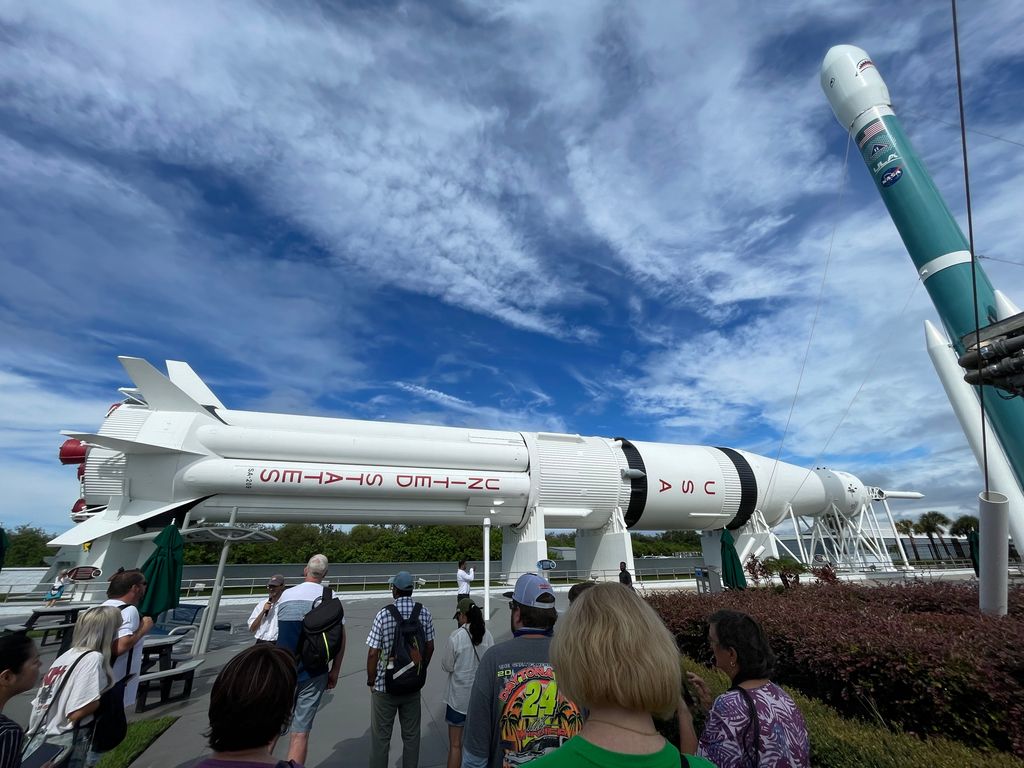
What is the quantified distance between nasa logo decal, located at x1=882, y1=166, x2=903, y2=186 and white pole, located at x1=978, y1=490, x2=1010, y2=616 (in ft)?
31.5

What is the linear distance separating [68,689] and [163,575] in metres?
4.54

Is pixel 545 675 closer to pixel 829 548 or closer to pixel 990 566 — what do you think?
pixel 990 566

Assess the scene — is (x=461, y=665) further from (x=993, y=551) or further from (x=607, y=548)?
(x=607, y=548)

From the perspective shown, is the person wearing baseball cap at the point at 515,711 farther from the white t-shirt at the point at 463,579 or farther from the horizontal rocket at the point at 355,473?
the horizontal rocket at the point at 355,473

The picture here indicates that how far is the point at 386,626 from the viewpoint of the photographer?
387 cm

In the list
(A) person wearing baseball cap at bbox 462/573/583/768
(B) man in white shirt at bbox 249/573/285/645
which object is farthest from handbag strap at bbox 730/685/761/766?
(B) man in white shirt at bbox 249/573/285/645

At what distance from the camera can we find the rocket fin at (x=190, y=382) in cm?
1452

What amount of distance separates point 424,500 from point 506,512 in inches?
99.9

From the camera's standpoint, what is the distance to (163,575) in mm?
6809

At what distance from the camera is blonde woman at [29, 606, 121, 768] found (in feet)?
9.27

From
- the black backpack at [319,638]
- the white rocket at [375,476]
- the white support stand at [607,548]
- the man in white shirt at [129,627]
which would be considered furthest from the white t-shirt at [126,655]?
the white support stand at [607,548]

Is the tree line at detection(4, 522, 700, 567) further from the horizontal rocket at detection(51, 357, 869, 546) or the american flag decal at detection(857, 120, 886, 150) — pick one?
the american flag decal at detection(857, 120, 886, 150)

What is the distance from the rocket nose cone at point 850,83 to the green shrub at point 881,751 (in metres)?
14.8

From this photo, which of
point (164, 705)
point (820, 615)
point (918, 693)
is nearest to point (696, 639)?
point (820, 615)
